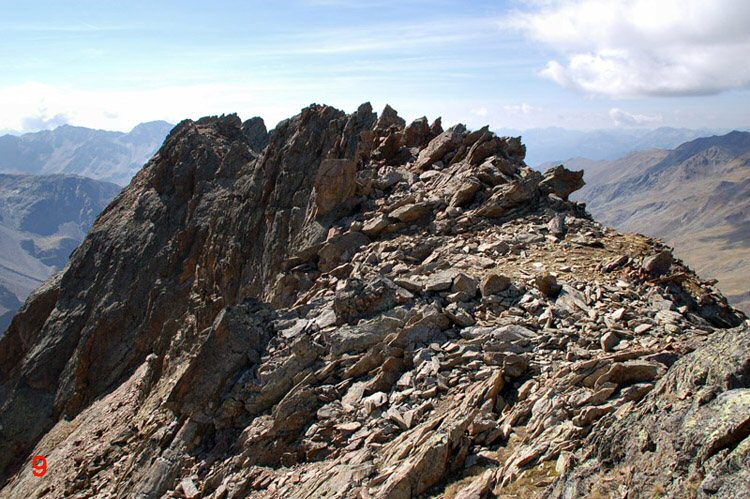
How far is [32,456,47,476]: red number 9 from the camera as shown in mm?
36344

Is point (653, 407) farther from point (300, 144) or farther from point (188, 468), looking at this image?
point (300, 144)

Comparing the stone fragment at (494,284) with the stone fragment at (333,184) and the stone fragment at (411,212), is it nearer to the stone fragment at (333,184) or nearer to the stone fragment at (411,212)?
the stone fragment at (411,212)

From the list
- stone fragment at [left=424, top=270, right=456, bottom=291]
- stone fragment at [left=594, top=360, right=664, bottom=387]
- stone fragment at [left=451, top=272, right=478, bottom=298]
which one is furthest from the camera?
stone fragment at [left=424, top=270, right=456, bottom=291]

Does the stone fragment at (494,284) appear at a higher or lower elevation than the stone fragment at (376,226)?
lower

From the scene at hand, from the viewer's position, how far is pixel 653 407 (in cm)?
1245

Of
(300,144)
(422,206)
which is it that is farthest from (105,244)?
(422,206)

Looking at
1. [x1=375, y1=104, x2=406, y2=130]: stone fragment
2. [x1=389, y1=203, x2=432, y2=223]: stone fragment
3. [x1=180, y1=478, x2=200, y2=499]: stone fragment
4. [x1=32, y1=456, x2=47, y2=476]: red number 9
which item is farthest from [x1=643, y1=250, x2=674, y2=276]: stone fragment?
[x1=32, y1=456, x2=47, y2=476]: red number 9

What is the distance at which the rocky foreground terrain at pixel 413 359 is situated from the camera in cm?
1299

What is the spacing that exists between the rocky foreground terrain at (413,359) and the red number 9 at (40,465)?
2.06ft

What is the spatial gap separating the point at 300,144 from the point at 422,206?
17.5 metres

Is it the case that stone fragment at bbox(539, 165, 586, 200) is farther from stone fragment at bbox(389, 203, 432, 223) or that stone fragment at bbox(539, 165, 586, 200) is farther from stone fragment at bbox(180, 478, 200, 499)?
stone fragment at bbox(180, 478, 200, 499)

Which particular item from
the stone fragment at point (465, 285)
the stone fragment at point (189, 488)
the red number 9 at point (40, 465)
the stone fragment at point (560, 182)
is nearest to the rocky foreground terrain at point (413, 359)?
the stone fragment at point (189, 488)

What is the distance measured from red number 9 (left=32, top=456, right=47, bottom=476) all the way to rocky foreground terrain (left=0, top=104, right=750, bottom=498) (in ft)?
2.06

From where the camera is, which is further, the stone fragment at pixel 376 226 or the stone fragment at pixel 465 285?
the stone fragment at pixel 376 226
